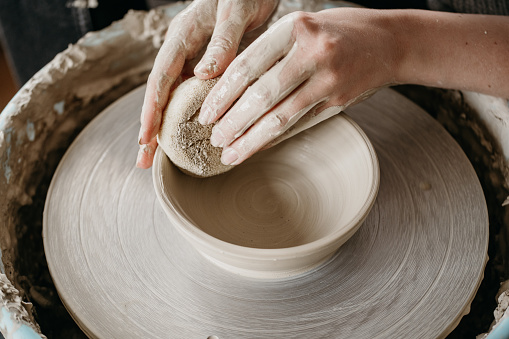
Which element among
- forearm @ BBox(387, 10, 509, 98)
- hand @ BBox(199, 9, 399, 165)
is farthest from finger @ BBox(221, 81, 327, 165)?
forearm @ BBox(387, 10, 509, 98)

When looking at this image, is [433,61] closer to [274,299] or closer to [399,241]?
[399,241]

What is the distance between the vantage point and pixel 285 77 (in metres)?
1.03

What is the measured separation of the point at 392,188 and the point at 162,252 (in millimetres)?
615

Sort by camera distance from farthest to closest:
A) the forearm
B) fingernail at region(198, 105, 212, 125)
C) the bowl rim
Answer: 1. the forearm
2. fingernail at region(198, 105, 212, 125)
3. the bowl rim

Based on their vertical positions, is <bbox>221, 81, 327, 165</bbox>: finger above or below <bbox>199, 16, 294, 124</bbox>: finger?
below

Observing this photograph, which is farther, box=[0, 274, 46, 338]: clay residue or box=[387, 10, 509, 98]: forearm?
box=[387, 10, 509, 98]: forearm

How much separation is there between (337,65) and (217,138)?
0.31 meters

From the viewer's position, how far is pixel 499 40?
121 cm

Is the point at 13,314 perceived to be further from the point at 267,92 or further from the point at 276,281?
the point at 267,92

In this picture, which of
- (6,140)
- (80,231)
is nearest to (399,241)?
(80,231)

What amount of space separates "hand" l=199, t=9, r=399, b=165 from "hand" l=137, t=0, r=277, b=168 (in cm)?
10

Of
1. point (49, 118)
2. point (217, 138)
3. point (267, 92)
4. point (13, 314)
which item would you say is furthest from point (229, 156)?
point (49, 118)

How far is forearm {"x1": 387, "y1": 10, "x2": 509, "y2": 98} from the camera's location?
1191 millimetres

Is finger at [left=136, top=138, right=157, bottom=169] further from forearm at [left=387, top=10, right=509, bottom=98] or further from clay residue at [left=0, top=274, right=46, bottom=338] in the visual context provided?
forearm at [left=387, top=10, right=509, bottom=98]
